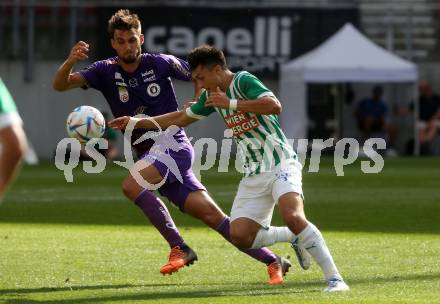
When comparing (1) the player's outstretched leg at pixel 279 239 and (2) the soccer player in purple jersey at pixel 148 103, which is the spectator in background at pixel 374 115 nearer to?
(2) the soccer player in purple jersey at pixel 148 103

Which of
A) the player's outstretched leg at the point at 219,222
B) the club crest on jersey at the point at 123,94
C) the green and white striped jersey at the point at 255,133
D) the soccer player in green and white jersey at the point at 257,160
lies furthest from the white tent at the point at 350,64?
Answer: the green and white striped jersey at the point at 255,133

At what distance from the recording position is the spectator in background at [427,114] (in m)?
32.2

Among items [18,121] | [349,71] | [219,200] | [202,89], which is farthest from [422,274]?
[349,71]

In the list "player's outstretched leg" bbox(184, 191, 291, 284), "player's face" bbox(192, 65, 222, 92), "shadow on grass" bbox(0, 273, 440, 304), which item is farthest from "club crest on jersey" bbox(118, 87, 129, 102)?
"shadow on grass" bbox(0, 273, 440, 304)

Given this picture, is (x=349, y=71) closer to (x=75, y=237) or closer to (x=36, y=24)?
(x=36, y=24)

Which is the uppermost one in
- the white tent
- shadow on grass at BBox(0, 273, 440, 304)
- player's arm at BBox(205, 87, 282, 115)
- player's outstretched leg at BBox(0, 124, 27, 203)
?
player's outstretched leg at BBox(0, 124, 27, 203)

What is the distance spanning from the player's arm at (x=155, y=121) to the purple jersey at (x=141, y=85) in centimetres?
63

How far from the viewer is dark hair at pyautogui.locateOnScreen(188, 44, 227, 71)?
32.0 ft

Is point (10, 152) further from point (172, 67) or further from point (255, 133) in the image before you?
point (172, 67)

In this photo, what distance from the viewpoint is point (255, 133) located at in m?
9.93

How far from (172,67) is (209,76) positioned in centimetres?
165

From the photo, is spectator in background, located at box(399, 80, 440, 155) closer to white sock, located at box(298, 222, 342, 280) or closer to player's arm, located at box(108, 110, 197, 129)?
player's arm, located at box(108, 110, 197, 129)

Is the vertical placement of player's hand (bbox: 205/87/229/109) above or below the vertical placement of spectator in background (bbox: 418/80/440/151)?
above

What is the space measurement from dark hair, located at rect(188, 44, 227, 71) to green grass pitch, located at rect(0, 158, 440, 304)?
1704 millimetres
